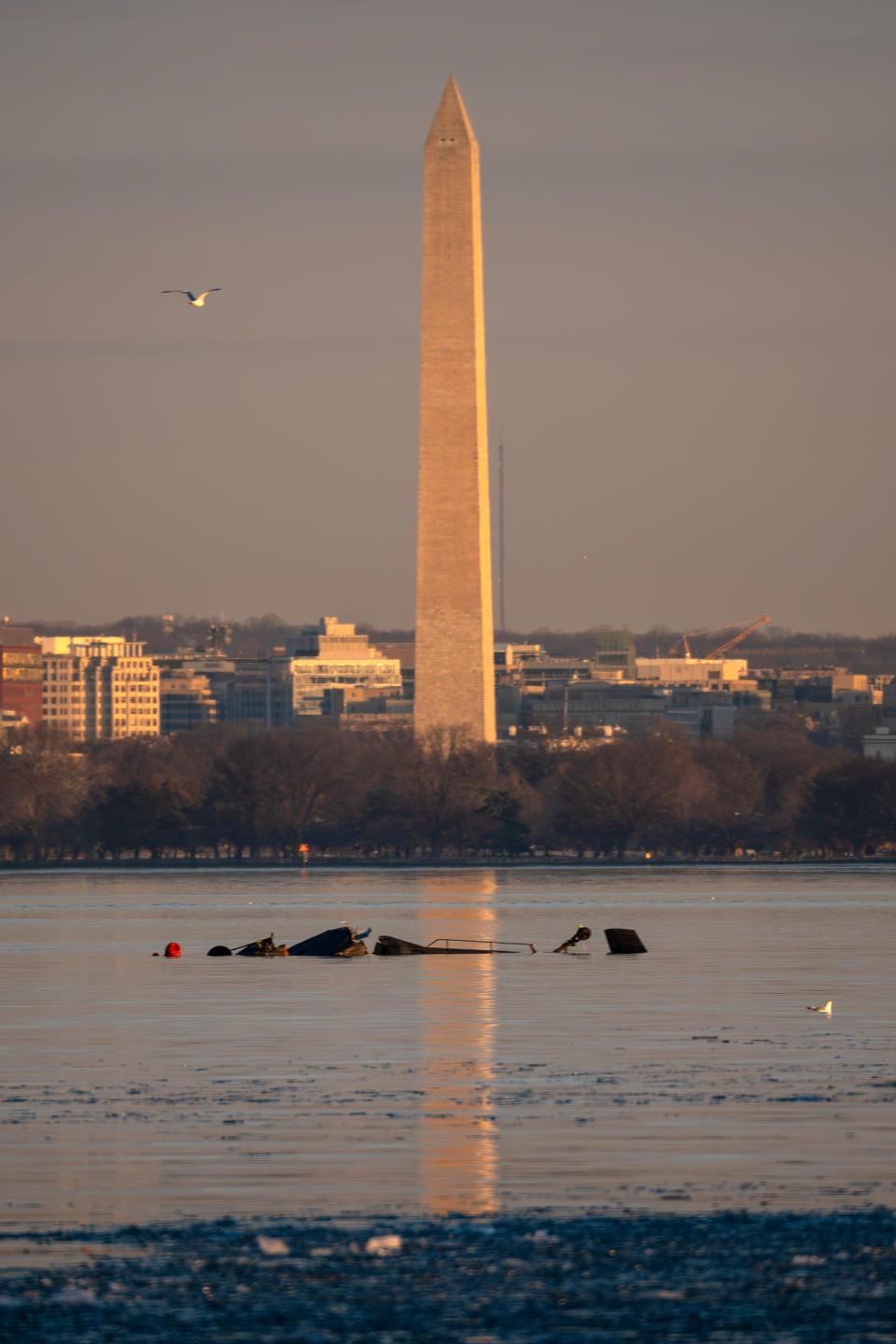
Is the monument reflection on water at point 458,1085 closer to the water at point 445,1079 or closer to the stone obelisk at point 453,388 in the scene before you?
the water at point 445,1079

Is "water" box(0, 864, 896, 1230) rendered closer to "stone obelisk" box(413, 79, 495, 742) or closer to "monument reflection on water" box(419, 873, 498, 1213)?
"monument reflection on water" box(419, 873, 498, 1213)

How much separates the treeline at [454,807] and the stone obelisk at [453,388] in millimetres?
20444

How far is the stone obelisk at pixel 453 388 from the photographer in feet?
326

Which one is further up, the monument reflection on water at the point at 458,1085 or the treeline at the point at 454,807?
the treeline at the point at 454,807

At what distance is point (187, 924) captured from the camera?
6725 centimetres

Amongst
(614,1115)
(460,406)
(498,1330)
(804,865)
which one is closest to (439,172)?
(460,406)

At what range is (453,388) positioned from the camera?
99.6m

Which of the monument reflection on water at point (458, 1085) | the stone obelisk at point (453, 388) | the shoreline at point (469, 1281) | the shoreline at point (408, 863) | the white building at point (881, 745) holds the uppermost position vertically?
the stone obelisk at point (453, 388)

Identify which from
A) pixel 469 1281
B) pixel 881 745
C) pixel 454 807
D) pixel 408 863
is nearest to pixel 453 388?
pixel 408 863

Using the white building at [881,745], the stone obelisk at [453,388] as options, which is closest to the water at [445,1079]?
the stone obelisk at [453,388]

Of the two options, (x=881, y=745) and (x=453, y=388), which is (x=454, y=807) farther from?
(x=881, y=745)

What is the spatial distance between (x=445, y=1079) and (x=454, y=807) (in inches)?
3796

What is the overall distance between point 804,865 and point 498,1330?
10469 cm

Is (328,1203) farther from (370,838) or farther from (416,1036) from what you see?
(370,838)
